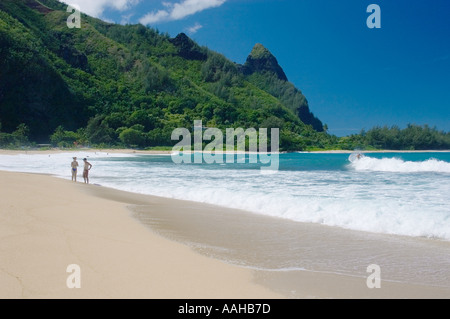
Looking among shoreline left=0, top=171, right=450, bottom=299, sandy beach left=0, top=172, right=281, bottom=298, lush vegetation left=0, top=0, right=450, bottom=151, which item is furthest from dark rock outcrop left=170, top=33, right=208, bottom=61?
shoreline left=0, top=171, right=450, bottom=299

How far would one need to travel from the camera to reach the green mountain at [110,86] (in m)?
87.3

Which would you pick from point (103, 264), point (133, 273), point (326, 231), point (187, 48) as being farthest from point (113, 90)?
point (133, 273)

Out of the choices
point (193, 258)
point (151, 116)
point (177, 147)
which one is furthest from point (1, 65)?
point (193, 258)

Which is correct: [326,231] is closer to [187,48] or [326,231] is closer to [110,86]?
[110,86]

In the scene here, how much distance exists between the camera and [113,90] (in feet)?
402

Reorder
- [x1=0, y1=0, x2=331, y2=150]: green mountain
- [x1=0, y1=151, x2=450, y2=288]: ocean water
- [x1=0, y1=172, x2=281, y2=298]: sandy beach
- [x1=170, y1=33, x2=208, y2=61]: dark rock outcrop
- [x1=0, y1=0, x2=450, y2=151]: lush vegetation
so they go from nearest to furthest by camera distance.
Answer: [x1=0, y1=172, x2=281, y2=298]: sandy beach
[x1=0, y1=151, x2=450, y2=288]: ocean water
[x1=0, y1=0, x2=450, y2=151]: lush vegetation
[x1=0, y1=0, x2=331, y2=150]: green mountain
[x1=170, y1=33, x2=208, y2=61]: dark rock outcrop

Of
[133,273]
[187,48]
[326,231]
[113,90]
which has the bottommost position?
[326,231]

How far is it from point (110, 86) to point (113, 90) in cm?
185

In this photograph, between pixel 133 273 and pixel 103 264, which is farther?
pixel 103 264

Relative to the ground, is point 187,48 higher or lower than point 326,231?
higher

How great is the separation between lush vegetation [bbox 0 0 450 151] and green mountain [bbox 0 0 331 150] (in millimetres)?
270

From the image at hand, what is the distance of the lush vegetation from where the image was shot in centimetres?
8656

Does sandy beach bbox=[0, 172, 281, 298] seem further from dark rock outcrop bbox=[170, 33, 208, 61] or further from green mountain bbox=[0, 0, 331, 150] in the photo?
dark rock outcrop bbox=[170, 33, 208, 61]

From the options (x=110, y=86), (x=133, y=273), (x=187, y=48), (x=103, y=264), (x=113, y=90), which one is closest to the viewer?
(x=133, y=273)
